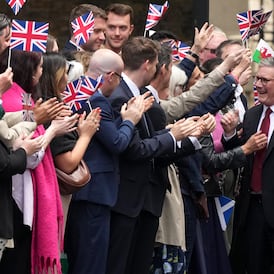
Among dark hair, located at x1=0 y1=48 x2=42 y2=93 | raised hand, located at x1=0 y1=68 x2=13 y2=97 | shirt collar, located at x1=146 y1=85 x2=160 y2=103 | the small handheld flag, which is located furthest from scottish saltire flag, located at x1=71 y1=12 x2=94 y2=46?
raised hand, located at x1=0 y1=68 x2=13 y2=97

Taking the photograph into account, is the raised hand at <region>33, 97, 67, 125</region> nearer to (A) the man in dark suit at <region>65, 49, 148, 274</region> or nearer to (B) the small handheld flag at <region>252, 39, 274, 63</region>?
(A) the man in dark suit at <region>65, 49, 148, 274</region>

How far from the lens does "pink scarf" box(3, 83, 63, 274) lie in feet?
23.1

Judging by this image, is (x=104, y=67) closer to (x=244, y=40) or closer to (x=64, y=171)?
(x=64, y=171)

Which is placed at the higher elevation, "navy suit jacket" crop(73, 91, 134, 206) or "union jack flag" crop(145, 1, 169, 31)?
"union jack flag" crop(145, 1, 169, 31)

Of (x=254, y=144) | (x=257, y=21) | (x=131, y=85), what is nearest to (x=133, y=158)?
(x=131, y=85)

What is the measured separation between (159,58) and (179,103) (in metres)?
0.43

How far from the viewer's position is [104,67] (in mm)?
7711

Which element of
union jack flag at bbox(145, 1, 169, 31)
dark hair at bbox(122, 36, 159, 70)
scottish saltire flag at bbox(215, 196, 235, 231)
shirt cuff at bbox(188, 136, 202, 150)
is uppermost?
union jack flag at bbox(145, 1, 169, 31)

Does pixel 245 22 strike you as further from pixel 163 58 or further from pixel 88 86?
pixel 88 86

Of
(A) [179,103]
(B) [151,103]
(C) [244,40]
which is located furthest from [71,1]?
(B) [151,103]

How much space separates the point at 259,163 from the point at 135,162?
1979 mm

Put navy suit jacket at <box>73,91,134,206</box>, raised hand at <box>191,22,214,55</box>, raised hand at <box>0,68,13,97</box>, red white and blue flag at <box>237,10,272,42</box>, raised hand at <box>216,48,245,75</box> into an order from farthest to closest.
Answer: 1. red white and blue flag at <box>237,10,272,42</box>
2. raised hand at <box>191,22,214,55</box>
3. raised hand at <box>216,48,245,75</box>
4. navy suit jacket at <box>73,91,134,206</box>
5. raised hand at <box>0,68,13,97</box>

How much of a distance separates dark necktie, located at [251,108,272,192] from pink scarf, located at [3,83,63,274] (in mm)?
2813

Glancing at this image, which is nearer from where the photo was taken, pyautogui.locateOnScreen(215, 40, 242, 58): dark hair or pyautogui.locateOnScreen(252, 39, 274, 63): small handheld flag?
pyautogui.locateOnScreen(252, 39, 274, 63): small handheld flag
